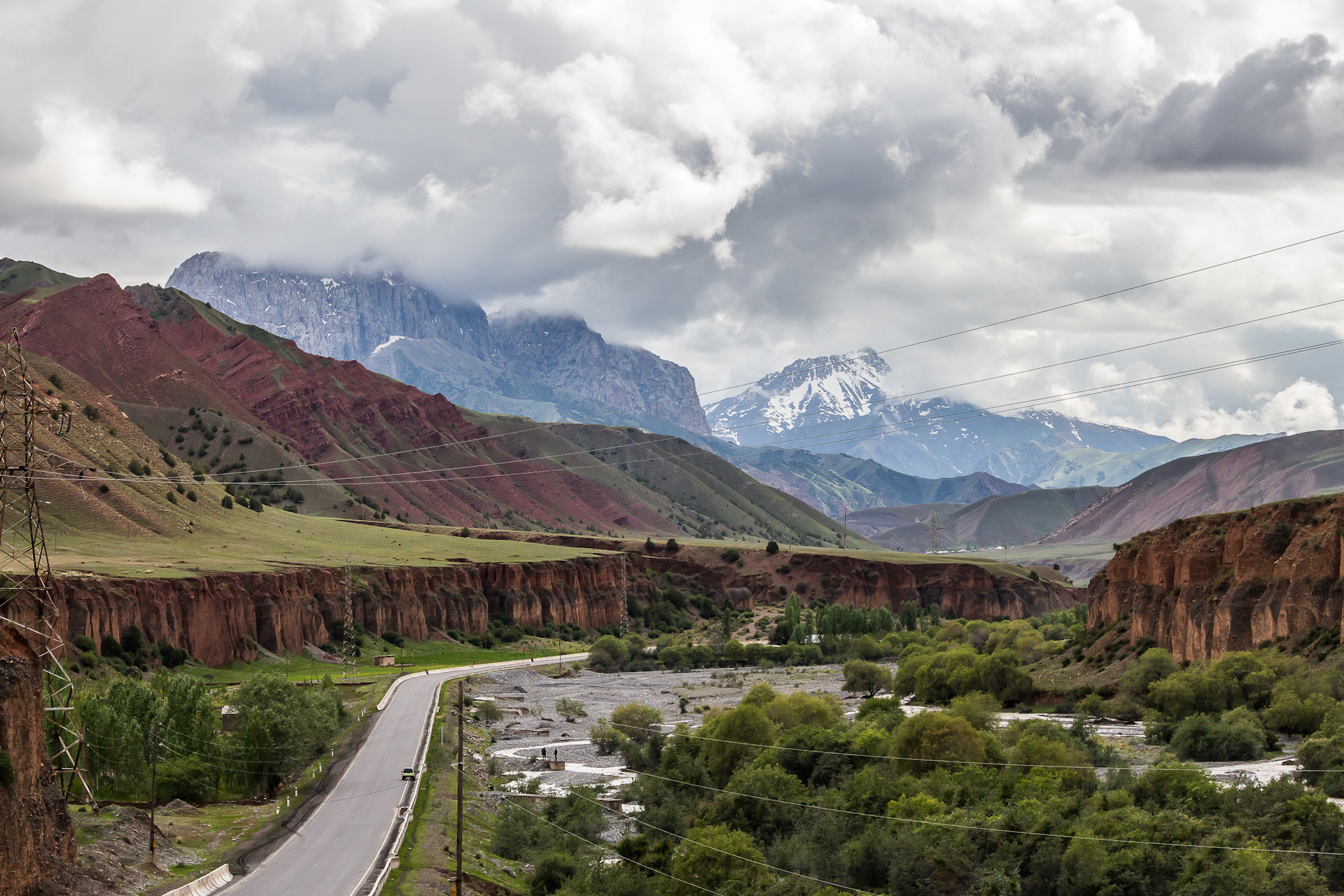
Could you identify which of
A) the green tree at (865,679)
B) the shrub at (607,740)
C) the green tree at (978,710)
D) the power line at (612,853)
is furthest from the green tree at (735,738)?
the green tree at (865,679)

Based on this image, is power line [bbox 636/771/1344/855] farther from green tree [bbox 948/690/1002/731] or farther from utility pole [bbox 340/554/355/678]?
utility pole [bbox 340/554/355/678]

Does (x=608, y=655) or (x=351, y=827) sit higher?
(x=608, y=655)

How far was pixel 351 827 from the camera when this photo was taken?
168 feet

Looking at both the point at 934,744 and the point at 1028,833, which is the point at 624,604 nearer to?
the point at 934,744

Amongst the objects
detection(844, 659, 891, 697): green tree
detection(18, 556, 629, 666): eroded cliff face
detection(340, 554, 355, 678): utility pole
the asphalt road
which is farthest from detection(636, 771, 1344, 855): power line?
detection(340, 554, 355, 678): utility pole

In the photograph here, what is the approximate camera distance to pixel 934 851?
1789 inches

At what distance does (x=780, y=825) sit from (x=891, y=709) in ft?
85.4

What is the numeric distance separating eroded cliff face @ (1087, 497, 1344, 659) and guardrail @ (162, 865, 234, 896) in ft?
203

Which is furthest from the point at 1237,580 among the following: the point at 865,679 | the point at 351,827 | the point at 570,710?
the point at 351,827

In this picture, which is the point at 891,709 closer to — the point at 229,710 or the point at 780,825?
the point at 780,825

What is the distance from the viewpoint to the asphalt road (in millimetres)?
41469

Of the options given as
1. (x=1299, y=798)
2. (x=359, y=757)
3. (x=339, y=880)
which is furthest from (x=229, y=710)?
(x=1299, y=798)

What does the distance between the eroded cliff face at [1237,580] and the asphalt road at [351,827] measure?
172ft

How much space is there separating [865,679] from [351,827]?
218 feet
